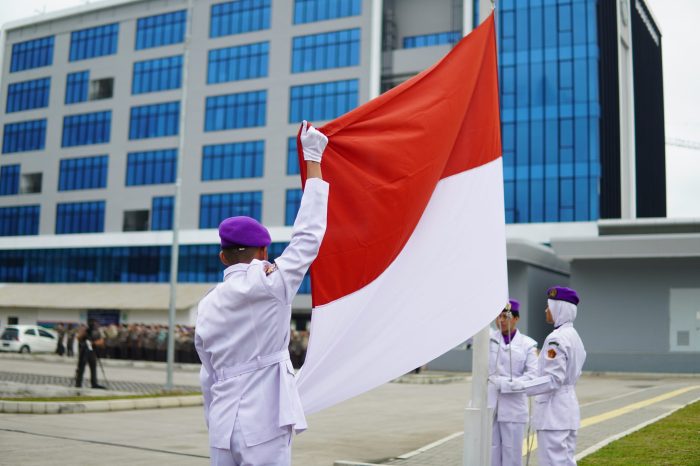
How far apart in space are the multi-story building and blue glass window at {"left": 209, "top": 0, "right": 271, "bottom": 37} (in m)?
0.11

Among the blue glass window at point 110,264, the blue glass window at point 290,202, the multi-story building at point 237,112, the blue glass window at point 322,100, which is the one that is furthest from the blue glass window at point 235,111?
the blue glass window at point 110,264

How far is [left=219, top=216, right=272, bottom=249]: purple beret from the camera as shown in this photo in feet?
11.5

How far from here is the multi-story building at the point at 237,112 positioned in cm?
4706

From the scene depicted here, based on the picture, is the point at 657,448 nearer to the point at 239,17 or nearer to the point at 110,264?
the point at 239,17

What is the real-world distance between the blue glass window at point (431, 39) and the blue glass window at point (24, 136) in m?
29.7

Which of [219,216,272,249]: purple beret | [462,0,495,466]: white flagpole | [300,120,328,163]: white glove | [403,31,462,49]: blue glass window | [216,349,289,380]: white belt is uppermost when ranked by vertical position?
[403,31,462,49]: blue glass window

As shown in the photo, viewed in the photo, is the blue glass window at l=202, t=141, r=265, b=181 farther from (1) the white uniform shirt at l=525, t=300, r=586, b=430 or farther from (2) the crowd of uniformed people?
(1) the white uniform shirt at l=525, t=300, r=586, b=430

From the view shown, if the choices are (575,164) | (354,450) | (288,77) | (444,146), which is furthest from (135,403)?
(288,77)

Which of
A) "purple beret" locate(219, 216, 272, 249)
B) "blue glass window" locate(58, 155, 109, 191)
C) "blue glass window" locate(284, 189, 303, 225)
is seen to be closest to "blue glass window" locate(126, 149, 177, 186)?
"blue glass window" locate(58, 155, 109, 191)

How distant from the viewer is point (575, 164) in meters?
46.3

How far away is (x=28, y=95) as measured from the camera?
207 feet

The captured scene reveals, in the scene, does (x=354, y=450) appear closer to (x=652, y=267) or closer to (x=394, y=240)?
(x=394, y=240)

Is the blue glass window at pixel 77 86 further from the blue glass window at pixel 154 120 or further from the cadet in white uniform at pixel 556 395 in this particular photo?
the cadet in white uniform at pixel 556 395

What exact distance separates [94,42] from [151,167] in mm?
12250
